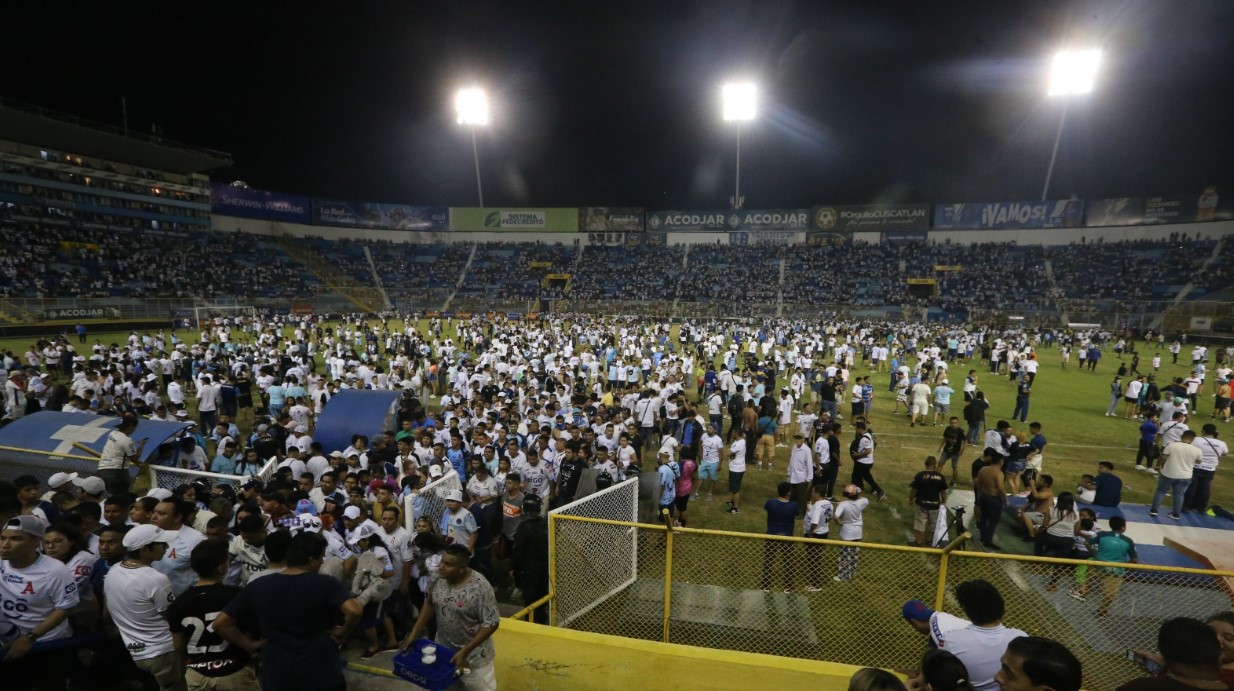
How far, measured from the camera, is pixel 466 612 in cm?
342

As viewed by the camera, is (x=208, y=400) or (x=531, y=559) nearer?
(x=531, y=559)

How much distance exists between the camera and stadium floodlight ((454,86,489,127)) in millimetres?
50469

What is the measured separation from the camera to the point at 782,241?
60.4 meters

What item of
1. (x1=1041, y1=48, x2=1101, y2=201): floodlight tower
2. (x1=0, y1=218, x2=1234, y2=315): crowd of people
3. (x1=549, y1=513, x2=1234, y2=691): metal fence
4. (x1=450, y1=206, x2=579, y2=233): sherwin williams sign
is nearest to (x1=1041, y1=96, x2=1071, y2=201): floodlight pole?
(x1=1041, y1=48, x2=1101, y2=201): floodlight tower

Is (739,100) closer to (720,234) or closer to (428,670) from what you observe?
(720,234)

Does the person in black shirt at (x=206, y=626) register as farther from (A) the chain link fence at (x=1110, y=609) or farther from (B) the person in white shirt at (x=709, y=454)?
(B) the person in white shirt at (x=709, y=454)

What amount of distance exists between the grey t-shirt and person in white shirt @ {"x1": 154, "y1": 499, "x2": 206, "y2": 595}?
221cm

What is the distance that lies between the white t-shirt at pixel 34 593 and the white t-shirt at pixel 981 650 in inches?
222

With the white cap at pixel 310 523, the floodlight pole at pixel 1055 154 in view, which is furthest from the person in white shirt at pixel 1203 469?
the floodlight pole at pixel 1055 154

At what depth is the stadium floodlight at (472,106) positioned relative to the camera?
5047 centimetres

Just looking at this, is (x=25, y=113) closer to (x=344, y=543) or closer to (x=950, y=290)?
(x=344, y=543)

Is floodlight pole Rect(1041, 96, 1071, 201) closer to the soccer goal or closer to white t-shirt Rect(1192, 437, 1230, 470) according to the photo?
white t-shirt Rect(1192, 437, 1230, 470)

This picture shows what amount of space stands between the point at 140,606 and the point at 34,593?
815 millimetres

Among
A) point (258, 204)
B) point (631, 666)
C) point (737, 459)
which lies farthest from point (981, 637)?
point (258, 204)
